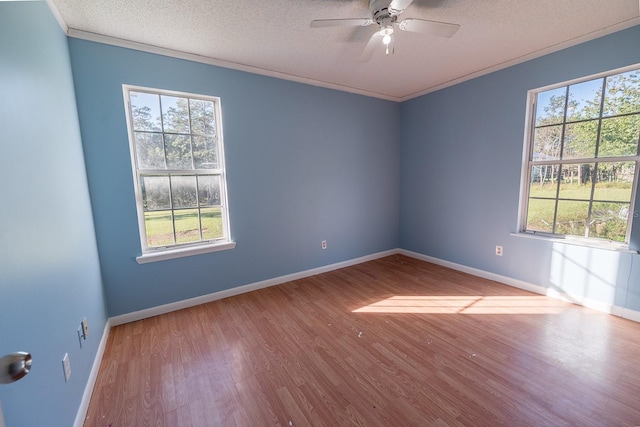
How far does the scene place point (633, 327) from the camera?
216 centimetres

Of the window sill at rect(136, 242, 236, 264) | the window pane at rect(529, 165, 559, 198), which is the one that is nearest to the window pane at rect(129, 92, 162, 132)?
the window sill at rect(136, 242, 236, 264)

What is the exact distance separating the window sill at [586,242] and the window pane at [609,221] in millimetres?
55

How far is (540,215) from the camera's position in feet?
9.40

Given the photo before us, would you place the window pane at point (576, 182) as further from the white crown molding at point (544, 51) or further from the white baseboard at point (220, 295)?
the white baseboard at point (220, 295)

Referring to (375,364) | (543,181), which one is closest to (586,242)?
(543,181)

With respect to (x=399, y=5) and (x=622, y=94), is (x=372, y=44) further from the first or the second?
(x=622, y=94)

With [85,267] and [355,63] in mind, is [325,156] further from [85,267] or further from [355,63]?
[85,267]

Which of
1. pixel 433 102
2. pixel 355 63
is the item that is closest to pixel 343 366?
pixel 355 63

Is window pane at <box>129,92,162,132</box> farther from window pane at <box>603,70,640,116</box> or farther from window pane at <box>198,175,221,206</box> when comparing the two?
window pane at <box>603,70,640,116</box>

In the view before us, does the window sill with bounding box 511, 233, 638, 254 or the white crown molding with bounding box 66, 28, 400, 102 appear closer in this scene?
the white crown molding with bounding box 66, 28, 400, 102

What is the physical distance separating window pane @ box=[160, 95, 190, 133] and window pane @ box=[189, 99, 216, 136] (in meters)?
0.06

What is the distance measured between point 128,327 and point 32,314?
4.99ft

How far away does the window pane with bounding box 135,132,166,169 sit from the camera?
242 cm

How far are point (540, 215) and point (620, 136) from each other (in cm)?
94
